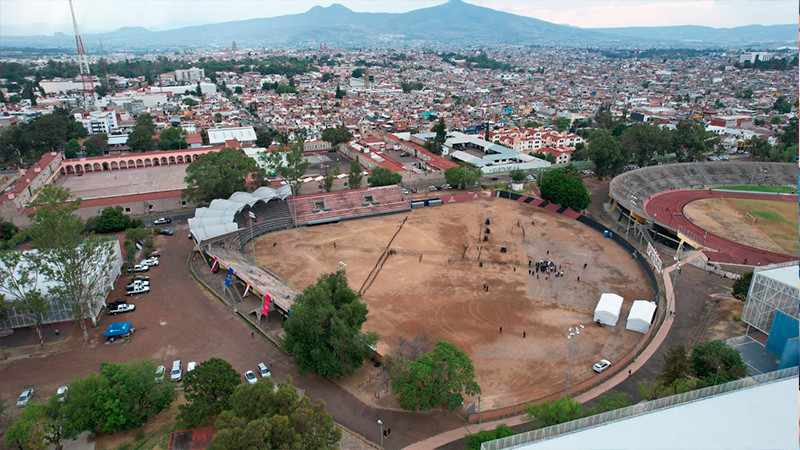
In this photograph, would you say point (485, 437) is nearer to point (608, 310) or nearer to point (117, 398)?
point (117, 398)

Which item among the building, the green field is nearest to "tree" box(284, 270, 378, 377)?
the building

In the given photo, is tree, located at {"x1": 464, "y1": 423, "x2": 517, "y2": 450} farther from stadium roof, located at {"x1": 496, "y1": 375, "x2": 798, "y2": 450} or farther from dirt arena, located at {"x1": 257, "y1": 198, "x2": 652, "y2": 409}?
dirt arena, located at {"x1": 257, "y1": 198, "x2": 652, "y2": 409}

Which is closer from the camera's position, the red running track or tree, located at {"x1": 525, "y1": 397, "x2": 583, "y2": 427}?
tree, located at {"x1": 525, "y1": 397, "x2": 583, "y2": 427}

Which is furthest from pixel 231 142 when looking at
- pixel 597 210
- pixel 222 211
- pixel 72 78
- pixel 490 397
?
pixel 72 78

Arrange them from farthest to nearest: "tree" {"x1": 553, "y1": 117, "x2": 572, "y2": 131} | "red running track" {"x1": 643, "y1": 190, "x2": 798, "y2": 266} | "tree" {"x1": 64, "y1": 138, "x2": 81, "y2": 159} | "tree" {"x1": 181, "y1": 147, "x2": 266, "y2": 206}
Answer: "tree" {"x1": 553, "y1": 117, "x2": 572, "y2": 131} < "tree" {"x1": 64, "y1": 138, "x2": 81, "y2": 159} < "tree" {"x1": 181, "y1": 147, "x2": 266, "y2": 206} < "red running track" {"x1": 643, "y1": 190, "x2": 798, "y2": 266}

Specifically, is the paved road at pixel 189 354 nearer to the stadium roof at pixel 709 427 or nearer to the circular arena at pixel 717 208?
the stadium roof at pixel 709 427

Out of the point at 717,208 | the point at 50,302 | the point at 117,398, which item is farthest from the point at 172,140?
the point at 717,208

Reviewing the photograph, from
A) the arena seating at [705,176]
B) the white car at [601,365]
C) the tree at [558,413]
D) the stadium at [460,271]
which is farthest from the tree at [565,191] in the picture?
the tree at [558,413]
